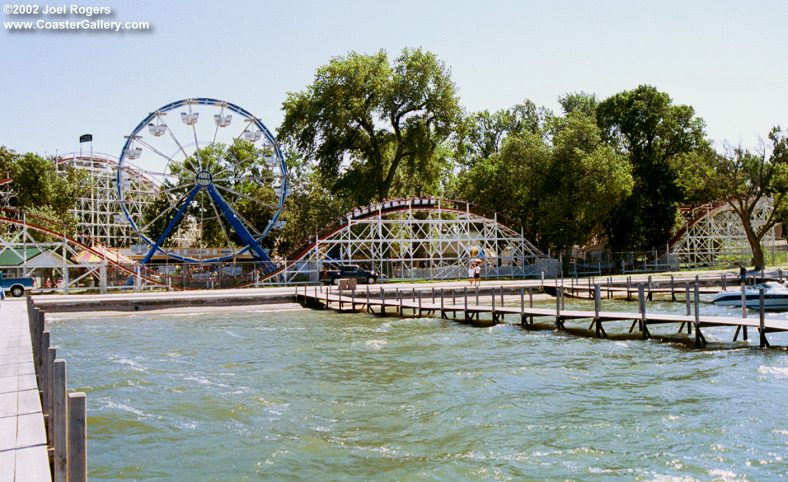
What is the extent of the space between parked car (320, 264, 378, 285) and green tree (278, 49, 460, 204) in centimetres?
1347

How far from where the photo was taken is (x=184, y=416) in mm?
15469

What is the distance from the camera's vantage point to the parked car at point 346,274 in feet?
174

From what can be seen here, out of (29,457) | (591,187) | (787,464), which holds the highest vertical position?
(591,187)

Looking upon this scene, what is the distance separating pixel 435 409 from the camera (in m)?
15.6

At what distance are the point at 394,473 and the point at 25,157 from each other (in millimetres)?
71836

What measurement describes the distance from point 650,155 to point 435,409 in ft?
192

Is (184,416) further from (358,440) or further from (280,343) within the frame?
(280,343)

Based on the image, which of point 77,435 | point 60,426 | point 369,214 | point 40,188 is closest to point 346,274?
point 369,214

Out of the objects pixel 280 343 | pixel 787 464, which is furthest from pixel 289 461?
pixel 280 343

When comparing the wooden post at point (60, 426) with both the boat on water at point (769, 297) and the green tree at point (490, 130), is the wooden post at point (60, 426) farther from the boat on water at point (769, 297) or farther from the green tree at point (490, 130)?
the green tree at point (490, 130)

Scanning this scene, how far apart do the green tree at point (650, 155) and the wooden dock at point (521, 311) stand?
25.3 meters

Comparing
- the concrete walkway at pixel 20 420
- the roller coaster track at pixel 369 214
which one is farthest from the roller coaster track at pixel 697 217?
the concrete walkway at pixel 20 420

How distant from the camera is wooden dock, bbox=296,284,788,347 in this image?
24.3 meters

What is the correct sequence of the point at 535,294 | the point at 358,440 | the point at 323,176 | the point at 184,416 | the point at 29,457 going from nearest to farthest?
the point at 29,457 → the point at 358,440 → the point at 184,416 → the point at 535,294 → the point at 323,176
